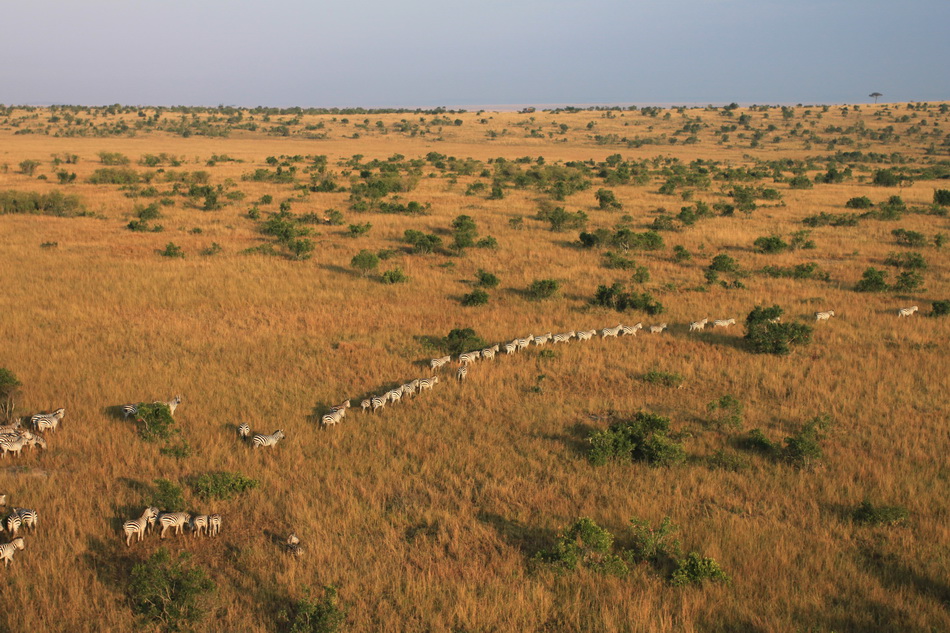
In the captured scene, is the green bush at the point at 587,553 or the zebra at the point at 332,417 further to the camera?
the zebra at the point at 332,417

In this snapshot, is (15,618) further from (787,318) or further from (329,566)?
(787,318)

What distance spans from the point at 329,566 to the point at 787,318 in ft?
58.9

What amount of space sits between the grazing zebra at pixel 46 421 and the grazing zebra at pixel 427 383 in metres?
7.76

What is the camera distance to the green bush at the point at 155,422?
11789 mm

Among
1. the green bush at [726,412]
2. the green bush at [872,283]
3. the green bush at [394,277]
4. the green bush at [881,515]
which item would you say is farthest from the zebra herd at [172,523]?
the green bush at [872,283]

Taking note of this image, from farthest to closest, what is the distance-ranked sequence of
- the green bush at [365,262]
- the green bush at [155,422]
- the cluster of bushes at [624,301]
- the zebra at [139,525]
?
the green bush at [365,262] < the cluster of bushes at [624,301] < the green bush at [155,422] < the zebra at [139,525]

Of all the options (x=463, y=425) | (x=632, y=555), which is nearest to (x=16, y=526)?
(x=463, y=425)

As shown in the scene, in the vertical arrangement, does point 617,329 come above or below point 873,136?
below

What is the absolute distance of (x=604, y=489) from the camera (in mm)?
10406

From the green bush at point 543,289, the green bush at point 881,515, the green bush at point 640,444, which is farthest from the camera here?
the green bush at point 543,289

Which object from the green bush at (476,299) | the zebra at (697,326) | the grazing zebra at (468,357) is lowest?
the grazing zebra at (468,357)

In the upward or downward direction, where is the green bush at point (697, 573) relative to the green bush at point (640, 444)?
downward

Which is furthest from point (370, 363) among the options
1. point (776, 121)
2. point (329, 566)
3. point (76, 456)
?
point (776, 121)

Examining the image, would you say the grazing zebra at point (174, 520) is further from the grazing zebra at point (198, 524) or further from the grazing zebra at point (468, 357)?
the grazing zebra at point (468, 357)
